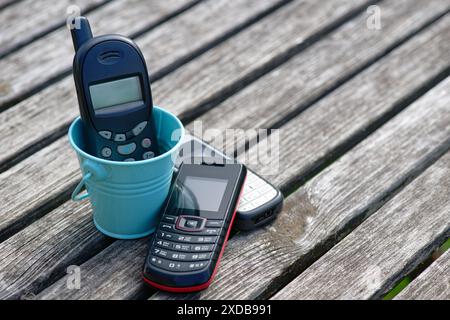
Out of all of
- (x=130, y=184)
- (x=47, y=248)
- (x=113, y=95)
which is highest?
(x=113, y=95)

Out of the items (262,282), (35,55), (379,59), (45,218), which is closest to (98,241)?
(45,218)

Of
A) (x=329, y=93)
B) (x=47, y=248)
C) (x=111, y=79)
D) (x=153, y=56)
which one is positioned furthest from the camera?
(x=153, y=56)

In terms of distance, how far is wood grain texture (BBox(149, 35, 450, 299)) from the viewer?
3.60 feet

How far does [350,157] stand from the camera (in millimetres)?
1341

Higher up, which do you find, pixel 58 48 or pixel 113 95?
pixel 113 95

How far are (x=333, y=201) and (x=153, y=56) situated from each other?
63cm

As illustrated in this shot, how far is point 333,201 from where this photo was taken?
49.2 inches

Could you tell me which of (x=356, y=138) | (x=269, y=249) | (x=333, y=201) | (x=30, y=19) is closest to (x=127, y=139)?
(x=269, y=249)

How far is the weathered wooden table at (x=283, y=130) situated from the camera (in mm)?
1106

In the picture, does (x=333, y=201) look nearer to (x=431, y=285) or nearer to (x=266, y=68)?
(x=431, y=285)

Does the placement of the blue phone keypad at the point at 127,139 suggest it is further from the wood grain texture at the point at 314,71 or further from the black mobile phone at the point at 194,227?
the wood grain texture at the point at 314,71

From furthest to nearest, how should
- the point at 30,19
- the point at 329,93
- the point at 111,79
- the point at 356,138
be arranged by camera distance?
the point at 30,19
the point at 329,93
the point at 356,138
the point at 111,79
